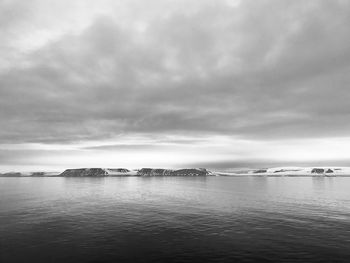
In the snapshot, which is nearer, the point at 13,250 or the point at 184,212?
the point at 13,250

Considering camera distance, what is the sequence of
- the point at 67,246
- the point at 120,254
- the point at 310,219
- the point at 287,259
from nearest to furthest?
the point at 287,259, the point at 120,254, the point at 67,246, the point at 310,219

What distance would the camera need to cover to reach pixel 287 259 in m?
28.7

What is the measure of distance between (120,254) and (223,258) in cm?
1297

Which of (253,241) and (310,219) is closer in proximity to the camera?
(253,241)

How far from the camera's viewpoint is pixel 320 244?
34500 millimetres

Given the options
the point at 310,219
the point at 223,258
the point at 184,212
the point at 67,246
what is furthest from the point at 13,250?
the point at 310,219

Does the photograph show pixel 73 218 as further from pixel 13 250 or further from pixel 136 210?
pixel 13 250

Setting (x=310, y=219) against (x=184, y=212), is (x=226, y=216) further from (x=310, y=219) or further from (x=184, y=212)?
(x=310, y=219)

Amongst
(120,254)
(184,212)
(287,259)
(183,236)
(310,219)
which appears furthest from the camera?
(184,212)

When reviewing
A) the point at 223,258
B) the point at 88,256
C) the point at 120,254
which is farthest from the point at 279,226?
the point at 88,256

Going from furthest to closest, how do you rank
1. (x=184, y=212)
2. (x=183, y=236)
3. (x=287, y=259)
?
(x=184, y=212)
(x=183, y=236)
(x=287, y=259)

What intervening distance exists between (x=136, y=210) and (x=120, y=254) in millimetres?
34561

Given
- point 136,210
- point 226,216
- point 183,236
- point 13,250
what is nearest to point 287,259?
point 183,236

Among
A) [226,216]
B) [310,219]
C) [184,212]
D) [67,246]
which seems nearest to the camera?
[67,246]
